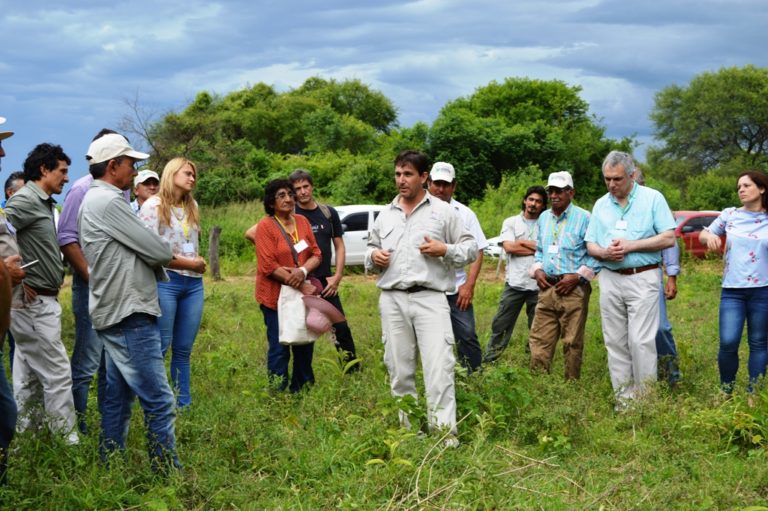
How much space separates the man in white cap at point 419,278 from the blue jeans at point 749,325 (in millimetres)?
2223

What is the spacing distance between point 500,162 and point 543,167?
2.69m

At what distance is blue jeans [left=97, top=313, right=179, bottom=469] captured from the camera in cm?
481

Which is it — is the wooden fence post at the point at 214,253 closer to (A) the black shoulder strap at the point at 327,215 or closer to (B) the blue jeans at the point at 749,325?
(A) the black shoulder strap at the point at 327,215

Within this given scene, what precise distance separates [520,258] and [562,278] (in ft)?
3.64

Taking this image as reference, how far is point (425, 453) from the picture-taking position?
532 cm

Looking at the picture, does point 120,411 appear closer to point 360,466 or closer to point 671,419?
point 360,466

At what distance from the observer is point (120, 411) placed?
5059 millimetres

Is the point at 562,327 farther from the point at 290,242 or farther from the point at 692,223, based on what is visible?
the point at 692,223

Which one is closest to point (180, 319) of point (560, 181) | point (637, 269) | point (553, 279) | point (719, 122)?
point (553, 279)

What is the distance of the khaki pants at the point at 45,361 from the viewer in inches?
216

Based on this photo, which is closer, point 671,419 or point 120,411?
point 120,411

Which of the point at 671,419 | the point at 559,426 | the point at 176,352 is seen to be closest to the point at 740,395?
the point at 671,419

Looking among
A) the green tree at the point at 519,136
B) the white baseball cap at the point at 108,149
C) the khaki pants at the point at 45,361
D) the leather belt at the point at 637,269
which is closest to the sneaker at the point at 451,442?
the leather belt at the point at 637,269

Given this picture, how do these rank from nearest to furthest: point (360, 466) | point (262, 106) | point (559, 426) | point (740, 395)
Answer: point (360, 466)
point (559, 426)
point (740, 395)
point (262, 106)
